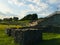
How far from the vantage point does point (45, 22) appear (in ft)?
140

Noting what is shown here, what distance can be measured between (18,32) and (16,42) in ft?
2.69

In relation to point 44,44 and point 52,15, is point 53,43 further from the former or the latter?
point 52,15

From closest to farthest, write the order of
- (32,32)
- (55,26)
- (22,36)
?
(22,36) < (32,32) < (55,26)

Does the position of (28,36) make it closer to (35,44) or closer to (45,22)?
(35,44)

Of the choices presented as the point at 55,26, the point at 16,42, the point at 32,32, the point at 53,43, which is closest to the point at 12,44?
the point at 16,42

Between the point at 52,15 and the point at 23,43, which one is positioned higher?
the point at 52,15

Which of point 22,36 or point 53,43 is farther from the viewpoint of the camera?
point 53,43

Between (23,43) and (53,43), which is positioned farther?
(53,43)

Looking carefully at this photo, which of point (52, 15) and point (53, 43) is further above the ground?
point (52, 15)

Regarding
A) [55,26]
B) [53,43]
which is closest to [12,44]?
[53,43]

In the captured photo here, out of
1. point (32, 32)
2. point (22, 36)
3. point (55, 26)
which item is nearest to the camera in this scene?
point (22, 36)

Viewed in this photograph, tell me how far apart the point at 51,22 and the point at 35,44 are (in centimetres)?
2360

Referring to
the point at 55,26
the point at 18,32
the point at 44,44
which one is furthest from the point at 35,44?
the point at 55,26

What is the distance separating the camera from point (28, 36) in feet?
58.5
